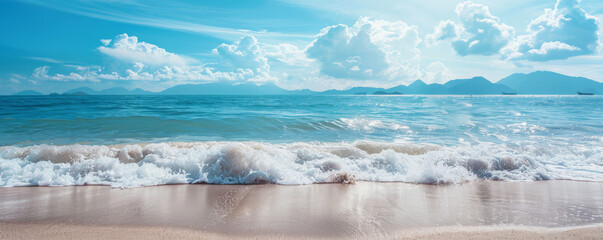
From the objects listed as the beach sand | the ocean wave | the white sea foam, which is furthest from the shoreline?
the white sea foam

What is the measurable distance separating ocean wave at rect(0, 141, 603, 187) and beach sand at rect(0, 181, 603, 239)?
0.34 metres

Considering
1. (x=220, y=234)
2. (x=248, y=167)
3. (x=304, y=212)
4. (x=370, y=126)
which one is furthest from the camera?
(x=370, y=126)

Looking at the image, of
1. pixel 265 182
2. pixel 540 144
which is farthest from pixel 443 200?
pixel 540 144

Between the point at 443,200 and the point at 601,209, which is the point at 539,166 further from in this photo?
the point at 443,200

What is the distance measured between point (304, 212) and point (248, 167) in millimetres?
2381

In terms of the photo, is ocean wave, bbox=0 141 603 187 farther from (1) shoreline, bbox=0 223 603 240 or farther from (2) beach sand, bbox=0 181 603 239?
(1) shoreline, bbox=0 223 603 240

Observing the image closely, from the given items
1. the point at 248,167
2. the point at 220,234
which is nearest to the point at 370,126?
the point at 248,167

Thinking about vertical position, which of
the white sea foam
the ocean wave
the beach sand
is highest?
the white sea foam

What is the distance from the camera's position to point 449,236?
3619 mm

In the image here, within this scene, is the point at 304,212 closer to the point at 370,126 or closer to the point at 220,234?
the point at 220,234

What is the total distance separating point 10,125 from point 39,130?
347cm

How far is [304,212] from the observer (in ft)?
14.2

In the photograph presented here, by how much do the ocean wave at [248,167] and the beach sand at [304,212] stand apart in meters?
0.34

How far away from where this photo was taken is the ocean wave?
19.8ft
